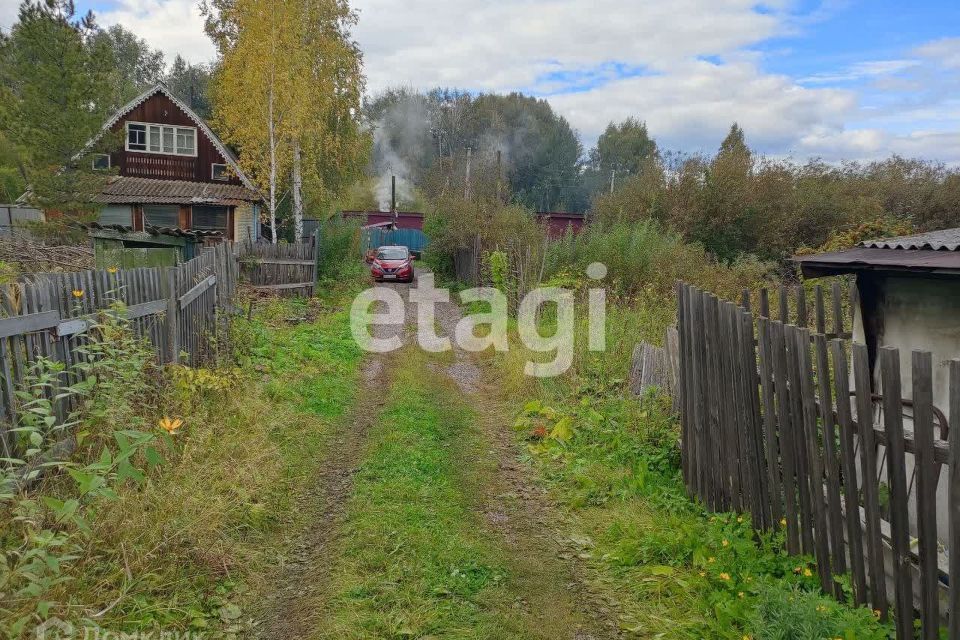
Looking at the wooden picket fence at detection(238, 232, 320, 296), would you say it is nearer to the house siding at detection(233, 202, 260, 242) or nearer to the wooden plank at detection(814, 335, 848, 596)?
the house siding at detection(233, 202, 260, 242)

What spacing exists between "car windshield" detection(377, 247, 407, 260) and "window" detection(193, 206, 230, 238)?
24.2 feet

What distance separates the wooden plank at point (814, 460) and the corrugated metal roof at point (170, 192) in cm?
2390

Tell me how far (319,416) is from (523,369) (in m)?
2.97

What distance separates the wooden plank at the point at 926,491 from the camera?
257cm

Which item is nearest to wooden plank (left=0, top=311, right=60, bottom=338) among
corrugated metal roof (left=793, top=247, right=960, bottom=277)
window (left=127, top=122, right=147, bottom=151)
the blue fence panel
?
corrugated metal roof (left=793, top=247, right=960, bottom=277)

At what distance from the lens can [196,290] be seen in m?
7.41

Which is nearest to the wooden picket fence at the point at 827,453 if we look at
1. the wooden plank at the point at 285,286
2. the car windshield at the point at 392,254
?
the wooden plank at the point at 285,286

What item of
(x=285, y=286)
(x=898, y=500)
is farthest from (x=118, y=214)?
(x=898, y=500)

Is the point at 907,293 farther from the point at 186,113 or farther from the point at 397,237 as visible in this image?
the point at 397,237

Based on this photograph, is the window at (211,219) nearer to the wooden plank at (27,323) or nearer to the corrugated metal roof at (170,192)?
the corrugated metal roof at (170,192)

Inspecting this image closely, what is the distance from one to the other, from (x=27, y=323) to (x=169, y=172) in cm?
2298

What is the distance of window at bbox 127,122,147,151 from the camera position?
76.8 feet

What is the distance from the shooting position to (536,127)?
62.6m

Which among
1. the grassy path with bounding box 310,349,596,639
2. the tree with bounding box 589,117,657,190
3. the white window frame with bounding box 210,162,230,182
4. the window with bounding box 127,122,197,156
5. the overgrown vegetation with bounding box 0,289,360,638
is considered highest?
the tree with bounding box 589,117,657,190
